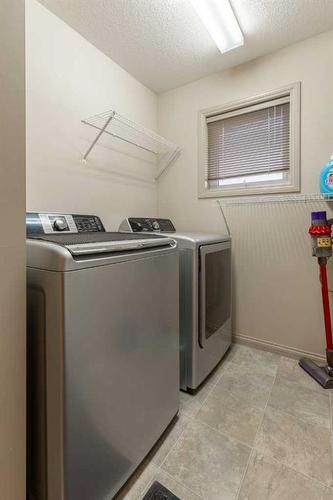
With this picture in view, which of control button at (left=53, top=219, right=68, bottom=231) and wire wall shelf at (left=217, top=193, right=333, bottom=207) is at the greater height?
wire wall shelf at (left=217, top=193, right=333, bottom=207)

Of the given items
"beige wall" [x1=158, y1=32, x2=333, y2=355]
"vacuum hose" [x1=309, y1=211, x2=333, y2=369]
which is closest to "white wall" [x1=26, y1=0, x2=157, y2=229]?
"beige wall" [x1=158, y1=32, x2=333, y2=355]

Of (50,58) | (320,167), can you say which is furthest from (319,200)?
(50,58)

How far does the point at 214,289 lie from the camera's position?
177cm

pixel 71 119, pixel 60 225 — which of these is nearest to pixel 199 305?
pixel 60 225

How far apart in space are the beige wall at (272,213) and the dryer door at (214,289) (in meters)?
0.31

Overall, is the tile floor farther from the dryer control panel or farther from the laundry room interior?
the dryer control panel

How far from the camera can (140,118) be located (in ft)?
7.76

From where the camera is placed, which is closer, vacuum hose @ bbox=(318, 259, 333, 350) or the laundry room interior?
the laundry room interior

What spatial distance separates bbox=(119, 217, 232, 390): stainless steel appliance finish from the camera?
1.53m

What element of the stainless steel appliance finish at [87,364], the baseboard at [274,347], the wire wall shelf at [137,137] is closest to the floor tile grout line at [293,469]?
the stainless steel appliance finish at [87,364]

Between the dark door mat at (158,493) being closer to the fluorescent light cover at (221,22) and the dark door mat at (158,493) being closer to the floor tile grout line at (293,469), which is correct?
the floor tile grout line at (293,469)

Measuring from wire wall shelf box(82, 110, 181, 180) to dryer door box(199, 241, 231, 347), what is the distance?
1134 mm

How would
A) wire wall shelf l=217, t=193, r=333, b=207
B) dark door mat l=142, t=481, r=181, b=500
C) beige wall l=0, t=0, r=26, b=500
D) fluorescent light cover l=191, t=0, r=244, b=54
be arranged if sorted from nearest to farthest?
beige wall l=0, t=0, r=26, b=500 < dark door mat l=142, t=481, r=181, b=500 < fluorescent light cover l=191, t=0, r=244, b=54 < wire wall shelf l=217, t=193, r=333, b=207

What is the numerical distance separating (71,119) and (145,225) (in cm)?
93
